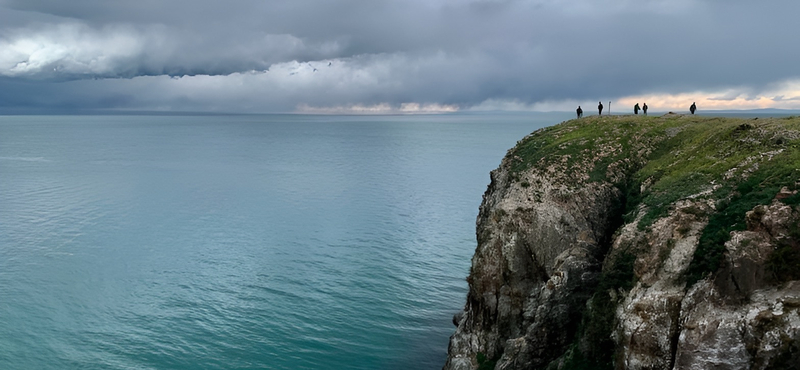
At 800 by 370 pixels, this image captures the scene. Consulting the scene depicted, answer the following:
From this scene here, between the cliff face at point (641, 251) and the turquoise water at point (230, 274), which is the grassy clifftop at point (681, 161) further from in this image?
the turquoise water at point (230, 274)

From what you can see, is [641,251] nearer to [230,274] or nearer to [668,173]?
[668,173]

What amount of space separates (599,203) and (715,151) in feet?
27.4

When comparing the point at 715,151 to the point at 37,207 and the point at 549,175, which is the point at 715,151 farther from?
the point at 37,207

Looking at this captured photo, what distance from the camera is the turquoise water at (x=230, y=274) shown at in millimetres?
50125

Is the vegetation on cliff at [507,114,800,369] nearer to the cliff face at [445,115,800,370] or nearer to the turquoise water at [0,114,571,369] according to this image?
the cliff face at [445,115,800,370]

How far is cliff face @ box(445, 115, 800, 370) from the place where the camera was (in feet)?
79.3

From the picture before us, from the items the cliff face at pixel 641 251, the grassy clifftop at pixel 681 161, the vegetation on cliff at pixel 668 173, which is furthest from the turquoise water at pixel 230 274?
the grassy clifftop at pixel 681 161

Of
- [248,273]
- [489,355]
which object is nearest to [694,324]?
[489,355]

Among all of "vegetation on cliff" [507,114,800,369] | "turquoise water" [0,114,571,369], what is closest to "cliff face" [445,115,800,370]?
"vegetation on cliff" [507,114,800,369]

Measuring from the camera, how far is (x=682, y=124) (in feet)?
166

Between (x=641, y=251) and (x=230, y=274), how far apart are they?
51.6 m

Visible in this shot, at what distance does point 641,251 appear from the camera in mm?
30250

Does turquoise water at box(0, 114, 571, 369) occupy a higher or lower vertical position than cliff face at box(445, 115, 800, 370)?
lower

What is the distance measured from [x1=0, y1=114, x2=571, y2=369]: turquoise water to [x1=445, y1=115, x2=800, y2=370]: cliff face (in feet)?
40.1
